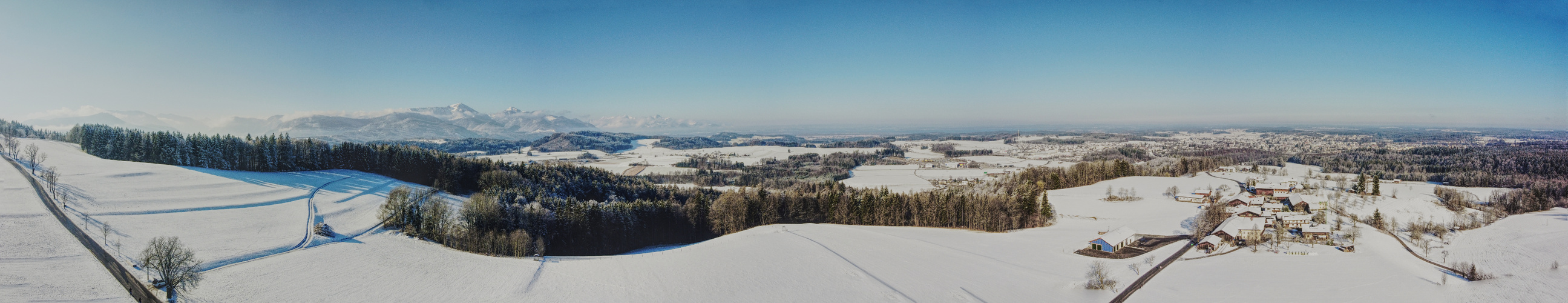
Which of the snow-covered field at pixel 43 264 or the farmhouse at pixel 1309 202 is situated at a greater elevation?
the snow-covered field at pixel 43 264

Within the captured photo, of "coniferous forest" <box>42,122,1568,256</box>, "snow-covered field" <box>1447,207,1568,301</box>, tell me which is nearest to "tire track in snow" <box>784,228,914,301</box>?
"coniferous forest" <box>42,122,1568,256</box>

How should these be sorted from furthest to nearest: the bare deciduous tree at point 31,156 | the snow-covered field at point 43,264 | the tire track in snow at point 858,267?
1. the bare deciduous tree at point 31,156
2. the tire track in snow at point 858,267
3. the snow-covered field at point 43,264

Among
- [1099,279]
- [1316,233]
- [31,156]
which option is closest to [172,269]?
[1099,279]

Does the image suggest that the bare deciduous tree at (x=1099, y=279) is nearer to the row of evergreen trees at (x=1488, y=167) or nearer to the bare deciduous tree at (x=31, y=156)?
the row of evergreen trees at (x=1488, y=167)

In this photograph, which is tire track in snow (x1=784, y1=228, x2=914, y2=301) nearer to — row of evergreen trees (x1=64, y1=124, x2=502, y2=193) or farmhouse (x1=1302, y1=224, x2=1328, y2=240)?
farmhouse (x1=1302, y1=224, x2=1328, y2=240)

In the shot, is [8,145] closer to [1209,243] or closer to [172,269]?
[172,269]

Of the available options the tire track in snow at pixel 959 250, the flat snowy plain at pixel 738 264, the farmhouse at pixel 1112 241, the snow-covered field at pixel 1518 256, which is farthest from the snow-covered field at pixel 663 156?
the snow-covered field at pixel 1518 256
